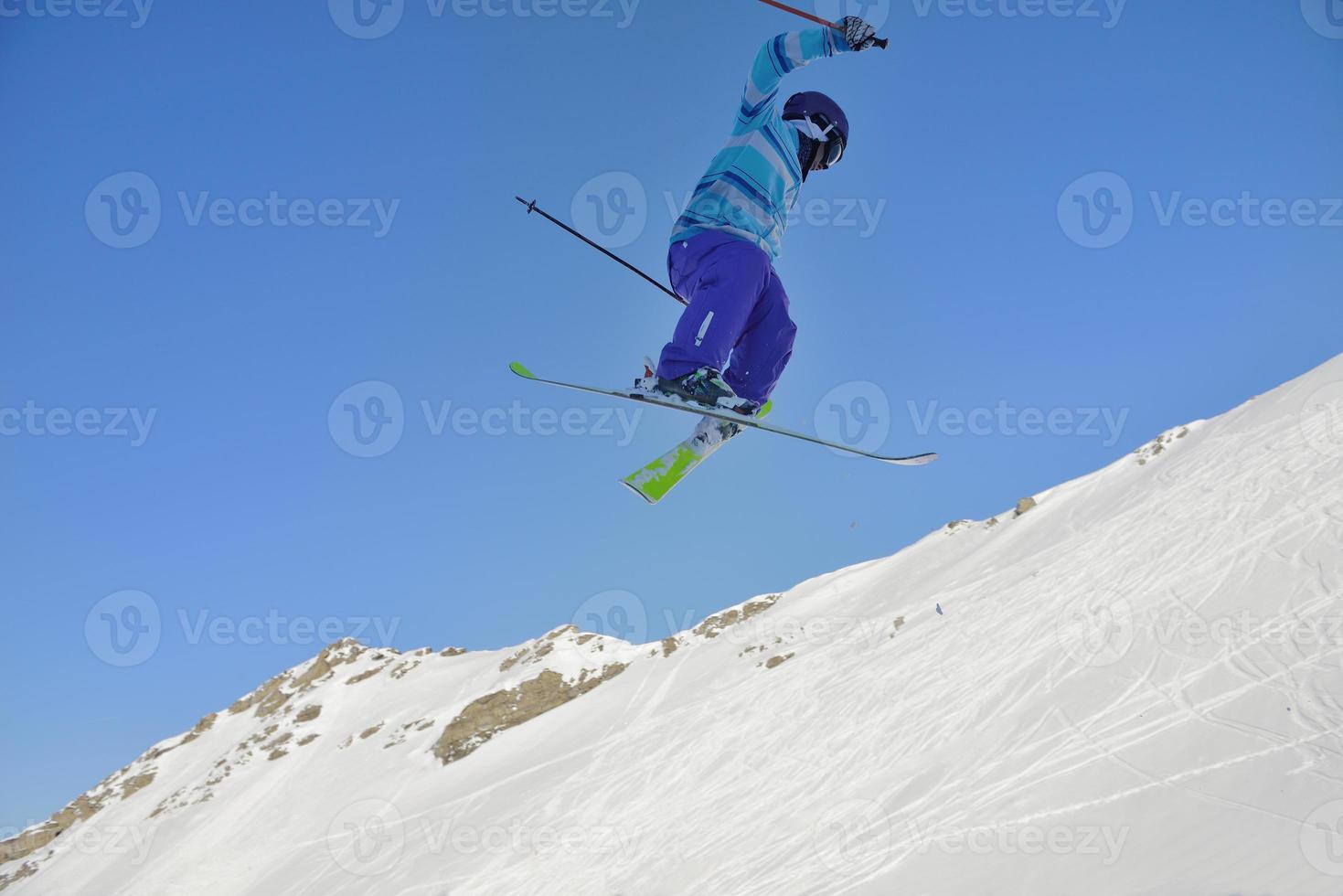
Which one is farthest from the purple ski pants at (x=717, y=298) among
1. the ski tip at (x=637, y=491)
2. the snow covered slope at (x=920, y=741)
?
the snow covered slope at (x=920, y=741)

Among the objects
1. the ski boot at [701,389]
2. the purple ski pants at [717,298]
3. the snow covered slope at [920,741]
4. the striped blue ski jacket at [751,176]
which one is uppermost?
the striped blue ski jacket at [751,176]

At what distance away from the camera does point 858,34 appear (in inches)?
168

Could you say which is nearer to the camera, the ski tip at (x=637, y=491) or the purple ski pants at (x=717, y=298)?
the purple ski pants at (x=717, y=298)

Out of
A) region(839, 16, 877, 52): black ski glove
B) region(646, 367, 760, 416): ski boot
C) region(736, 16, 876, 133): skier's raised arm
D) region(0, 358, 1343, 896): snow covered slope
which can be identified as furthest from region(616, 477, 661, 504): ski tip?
region(0, 358, 1343, 896): snow covered slope

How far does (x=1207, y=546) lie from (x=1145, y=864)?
9.67m

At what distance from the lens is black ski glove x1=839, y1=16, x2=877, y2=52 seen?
13.9 ft

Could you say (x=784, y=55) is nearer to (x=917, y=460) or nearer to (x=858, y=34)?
(x=858, y=34)

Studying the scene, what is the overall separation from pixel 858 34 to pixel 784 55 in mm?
412

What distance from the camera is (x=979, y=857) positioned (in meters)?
7.60

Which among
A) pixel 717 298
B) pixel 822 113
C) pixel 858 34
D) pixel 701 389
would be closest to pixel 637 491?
pixel 701 389

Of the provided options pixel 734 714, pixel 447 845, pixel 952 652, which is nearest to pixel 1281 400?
pixel 952 652

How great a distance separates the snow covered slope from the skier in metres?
4.47

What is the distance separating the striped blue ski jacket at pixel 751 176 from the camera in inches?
187

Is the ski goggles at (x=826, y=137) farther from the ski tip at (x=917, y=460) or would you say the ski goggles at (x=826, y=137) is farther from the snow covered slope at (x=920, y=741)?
the snow covered slope at (x=920, y=741)
